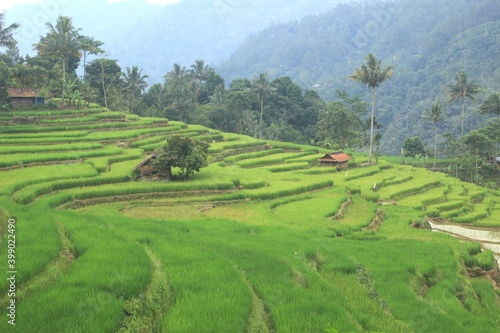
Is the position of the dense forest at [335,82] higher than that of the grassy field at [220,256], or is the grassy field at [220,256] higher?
the dense forest at [335,82]

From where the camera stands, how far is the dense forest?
47750 mm

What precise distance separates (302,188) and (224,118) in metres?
35.3

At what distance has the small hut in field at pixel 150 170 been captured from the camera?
2138 centimetres

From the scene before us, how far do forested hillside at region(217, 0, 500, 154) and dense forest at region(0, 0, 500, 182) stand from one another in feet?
1.31

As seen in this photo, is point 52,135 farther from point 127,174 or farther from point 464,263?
point 464,263

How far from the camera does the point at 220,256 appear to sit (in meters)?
8.87

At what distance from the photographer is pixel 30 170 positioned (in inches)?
810

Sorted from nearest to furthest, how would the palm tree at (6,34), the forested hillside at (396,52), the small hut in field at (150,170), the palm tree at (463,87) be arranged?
the small hut in field at (150,170), the palm tree at (6,34), the palm tree at (463,87), the forested hillside at (396,52)

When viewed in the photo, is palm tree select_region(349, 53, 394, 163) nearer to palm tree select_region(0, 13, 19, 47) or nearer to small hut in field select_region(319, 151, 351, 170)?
small hut in field select_region(319, 151, 351, 170)

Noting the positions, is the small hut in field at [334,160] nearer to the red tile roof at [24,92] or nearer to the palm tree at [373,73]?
the palm tree at [373,73]

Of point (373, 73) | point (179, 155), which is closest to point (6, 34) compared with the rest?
point (179, 155)

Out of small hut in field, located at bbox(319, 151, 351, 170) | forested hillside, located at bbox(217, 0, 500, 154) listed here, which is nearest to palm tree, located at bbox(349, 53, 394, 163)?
small hut in field, located at bbox(319, 151, 351, 170)

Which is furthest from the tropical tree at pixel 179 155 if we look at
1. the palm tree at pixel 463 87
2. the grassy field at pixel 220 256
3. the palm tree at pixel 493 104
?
the palm tree at pixel 493 104

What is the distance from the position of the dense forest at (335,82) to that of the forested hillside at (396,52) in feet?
1.31
